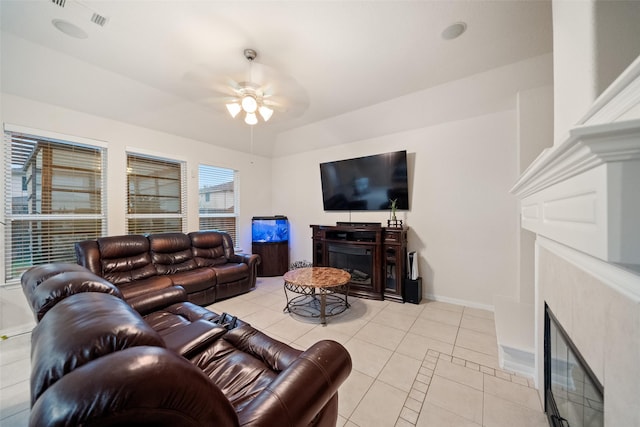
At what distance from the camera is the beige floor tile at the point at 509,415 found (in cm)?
142

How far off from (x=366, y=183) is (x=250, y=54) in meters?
2.53

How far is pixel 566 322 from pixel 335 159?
3881 mm

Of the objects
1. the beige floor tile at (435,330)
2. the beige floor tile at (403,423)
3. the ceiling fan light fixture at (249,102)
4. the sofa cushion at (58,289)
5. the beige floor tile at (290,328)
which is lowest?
the beige floor tile at (403,423)

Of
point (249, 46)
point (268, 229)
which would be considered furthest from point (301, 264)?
point (249, 46)

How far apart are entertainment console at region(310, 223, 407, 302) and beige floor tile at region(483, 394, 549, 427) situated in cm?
178

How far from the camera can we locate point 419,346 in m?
2.26

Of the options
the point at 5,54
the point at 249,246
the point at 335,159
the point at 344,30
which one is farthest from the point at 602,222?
the point at 249,246

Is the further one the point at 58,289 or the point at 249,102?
the point at 249,102

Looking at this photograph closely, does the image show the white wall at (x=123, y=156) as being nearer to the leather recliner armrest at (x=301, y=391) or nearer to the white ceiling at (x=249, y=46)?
the white ceiling at (x=249, y=46)

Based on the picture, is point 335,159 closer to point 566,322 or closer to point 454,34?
point 454,34

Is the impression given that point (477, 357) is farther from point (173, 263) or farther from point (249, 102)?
point (173, 263)

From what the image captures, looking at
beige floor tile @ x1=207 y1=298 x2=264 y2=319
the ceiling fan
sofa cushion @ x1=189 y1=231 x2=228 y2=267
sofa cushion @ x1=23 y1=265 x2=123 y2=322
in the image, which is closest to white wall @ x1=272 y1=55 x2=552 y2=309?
the ceiling fan

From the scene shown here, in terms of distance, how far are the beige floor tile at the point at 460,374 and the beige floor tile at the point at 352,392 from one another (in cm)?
62

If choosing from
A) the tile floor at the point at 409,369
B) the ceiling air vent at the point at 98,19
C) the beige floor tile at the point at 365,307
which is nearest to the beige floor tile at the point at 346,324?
the tile floor at the point at 409,369
